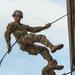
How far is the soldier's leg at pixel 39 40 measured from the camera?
12.4 meters

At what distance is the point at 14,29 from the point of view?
13.2 m

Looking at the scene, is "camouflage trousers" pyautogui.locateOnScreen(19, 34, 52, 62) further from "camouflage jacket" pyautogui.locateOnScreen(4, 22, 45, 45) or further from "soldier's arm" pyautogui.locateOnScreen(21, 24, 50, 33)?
"soldier's arm" pyautogui.locateOnScreen(21, 24, 50, 33)

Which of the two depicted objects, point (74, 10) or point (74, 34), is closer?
point (74, 10)

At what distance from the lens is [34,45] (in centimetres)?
1322

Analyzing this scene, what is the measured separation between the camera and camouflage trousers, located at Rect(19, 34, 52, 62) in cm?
1272

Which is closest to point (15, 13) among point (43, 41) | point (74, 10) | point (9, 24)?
point (9, 24)

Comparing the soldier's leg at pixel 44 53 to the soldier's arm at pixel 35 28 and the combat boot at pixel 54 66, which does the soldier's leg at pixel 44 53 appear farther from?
the soldier's arm at pixel 35 28

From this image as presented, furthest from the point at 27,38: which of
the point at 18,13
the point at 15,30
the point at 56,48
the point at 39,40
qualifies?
the point at 56,48

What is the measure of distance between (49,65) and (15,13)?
5.45ft

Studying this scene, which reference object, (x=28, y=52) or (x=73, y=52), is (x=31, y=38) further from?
(x=73, y=52)

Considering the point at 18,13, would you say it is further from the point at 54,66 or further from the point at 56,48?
the point at 54,66

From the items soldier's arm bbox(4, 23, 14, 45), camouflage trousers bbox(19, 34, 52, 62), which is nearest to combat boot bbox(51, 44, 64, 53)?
camouflage trousers bbox(19, 34, 52, 62)

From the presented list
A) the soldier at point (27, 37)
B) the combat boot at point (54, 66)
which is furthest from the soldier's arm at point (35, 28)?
the combat boot at point (54, 66)

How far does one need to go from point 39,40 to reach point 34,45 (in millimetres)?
505
